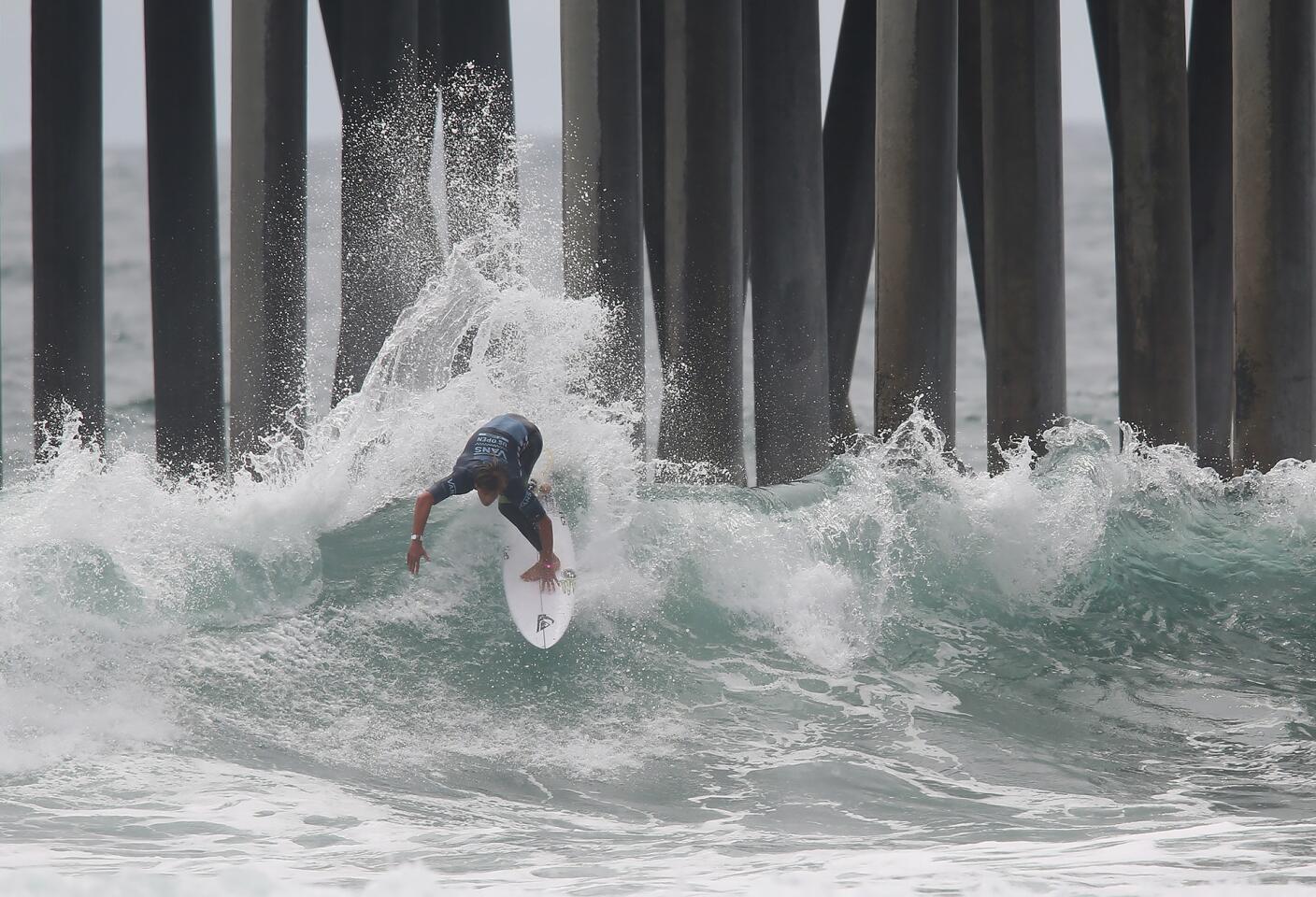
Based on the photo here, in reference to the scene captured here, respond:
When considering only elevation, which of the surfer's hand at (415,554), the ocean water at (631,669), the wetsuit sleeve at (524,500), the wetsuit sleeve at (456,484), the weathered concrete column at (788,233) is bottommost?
the ocean water at (631,669)

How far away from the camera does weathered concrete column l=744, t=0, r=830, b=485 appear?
966 centimetres

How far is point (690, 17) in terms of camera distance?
9438 millimetres

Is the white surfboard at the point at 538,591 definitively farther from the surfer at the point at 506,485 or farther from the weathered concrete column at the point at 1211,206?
the weathered concrete column at the point at 1211,206

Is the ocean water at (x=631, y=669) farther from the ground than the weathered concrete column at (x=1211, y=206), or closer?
closer

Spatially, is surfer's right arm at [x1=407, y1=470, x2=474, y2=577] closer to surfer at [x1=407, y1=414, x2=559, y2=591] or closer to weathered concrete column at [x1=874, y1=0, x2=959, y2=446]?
surfer at [x1=407, y1=414, x2=559, y2=591]

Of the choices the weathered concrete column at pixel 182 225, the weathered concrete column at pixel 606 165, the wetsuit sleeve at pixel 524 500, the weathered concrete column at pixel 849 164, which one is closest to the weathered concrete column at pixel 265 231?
the weathered concrete column at pixel 182 225

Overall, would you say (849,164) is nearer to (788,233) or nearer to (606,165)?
(788,233)

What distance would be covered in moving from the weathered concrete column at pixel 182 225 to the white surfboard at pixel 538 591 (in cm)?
427

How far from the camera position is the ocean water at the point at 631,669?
504cm

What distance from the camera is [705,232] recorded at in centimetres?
949

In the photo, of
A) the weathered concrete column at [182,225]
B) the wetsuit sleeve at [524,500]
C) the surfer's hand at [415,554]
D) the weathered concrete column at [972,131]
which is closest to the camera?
the surfer's hand at [415,554]

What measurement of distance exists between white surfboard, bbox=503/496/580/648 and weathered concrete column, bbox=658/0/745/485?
2346 mm

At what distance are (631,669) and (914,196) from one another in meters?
4.28

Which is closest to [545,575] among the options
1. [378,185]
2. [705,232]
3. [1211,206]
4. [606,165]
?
[606,165]
